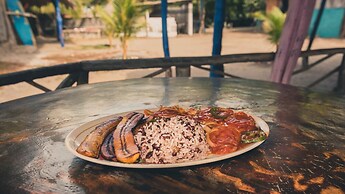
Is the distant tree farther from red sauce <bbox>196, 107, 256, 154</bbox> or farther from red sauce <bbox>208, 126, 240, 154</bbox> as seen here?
red sauce <bbox>208, 126, 240, 154</bbox>

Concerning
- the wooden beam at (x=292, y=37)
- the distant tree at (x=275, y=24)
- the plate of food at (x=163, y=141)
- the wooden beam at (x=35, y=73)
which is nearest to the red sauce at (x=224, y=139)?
the plate of food at (x=163, y=141)

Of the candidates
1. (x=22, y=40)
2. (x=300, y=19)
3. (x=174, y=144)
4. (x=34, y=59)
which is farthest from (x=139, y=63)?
(x=22, y=40)

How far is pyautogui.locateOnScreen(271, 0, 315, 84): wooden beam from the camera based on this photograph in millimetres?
3707

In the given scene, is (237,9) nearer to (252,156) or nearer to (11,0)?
(11,0)

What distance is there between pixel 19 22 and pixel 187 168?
52.9ft

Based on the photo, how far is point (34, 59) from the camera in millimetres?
12789

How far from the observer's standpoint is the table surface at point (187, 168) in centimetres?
88

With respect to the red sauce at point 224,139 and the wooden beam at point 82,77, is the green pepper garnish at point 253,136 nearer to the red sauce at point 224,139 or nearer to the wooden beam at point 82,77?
the red sauce at point 224,139

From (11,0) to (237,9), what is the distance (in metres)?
18.8

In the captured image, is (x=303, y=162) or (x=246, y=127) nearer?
(x=303, y=162)

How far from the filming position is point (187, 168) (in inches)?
38.3

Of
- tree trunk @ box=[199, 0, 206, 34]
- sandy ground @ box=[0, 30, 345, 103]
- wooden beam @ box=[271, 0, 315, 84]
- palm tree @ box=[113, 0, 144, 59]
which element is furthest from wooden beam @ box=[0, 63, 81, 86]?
tree trunk @ box=[199, 0, 206, 34]

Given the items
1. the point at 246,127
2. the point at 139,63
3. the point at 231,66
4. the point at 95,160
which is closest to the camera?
the point at 95,160

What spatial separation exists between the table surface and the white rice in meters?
0.04
